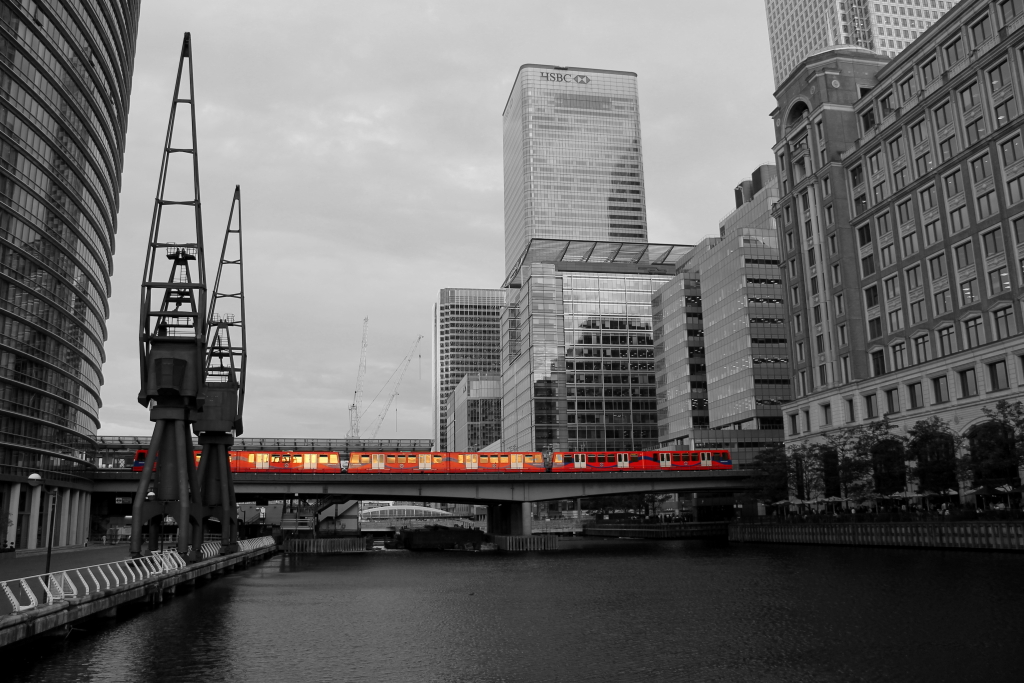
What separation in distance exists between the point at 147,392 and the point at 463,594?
73.9 ft

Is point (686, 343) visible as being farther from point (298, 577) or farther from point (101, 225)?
point (298, 577)

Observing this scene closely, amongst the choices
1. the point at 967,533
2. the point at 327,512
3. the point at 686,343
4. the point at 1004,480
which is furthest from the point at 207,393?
the point at 686,343

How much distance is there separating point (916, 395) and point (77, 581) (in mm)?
80638

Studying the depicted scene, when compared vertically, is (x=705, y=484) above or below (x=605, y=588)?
above

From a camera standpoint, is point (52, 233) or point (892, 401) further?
point (892, 401)

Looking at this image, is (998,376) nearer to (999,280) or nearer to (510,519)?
(999,280)

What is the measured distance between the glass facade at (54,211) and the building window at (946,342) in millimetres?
87404

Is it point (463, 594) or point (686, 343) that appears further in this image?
point (686, 343)

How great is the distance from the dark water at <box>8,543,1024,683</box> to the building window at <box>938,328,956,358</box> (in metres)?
37.1

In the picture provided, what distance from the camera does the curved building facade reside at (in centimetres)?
7550

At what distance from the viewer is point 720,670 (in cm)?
2323

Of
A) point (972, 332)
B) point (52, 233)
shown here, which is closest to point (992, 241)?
point (972, 332)

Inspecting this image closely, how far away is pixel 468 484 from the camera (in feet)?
314

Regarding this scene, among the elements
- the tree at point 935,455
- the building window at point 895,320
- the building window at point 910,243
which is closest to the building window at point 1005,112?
the building window at point 910,243
